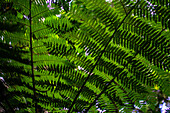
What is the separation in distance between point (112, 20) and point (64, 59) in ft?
1.53

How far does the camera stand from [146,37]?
3.01 feet

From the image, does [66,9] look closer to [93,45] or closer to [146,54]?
[93,45]

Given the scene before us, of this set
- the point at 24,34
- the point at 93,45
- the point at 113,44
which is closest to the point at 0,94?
the point at 24,34

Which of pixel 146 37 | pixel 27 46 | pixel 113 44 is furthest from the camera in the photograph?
pixel 27 46

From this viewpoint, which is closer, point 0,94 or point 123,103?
point 0,94

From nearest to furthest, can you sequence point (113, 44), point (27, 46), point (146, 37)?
point (146, 37), point (113, 44), point (27, 46)

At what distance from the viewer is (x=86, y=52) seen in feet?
3.50

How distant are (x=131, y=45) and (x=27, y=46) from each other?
31.9 inches

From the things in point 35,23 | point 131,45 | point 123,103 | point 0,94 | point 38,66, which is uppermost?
point 35,23

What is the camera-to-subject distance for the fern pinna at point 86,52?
3.01 feet

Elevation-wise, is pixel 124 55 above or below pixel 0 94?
above

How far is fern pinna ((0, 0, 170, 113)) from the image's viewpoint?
0.92m

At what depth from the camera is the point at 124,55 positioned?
1.00 meters

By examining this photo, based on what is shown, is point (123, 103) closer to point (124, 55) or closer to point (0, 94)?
point (124, 55)
